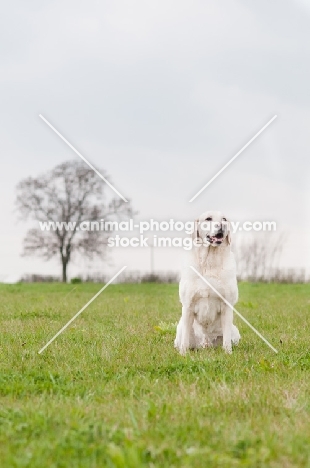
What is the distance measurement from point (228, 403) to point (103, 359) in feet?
7.51

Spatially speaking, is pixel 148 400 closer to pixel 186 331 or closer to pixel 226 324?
pixel 186 331

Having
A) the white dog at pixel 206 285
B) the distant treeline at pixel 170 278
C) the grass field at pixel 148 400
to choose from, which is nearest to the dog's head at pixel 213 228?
the white dog at pixel 206 285

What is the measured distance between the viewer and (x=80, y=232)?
2716 cm

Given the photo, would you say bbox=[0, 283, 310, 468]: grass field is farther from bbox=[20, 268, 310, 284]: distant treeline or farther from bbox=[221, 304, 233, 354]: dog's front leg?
bbox=[20, 268, 310, 284]: distant treeline

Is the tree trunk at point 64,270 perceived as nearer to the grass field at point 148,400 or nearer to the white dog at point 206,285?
the grass field at point 148,400

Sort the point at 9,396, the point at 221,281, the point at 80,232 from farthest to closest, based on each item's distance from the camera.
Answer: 1. the point at 80,232
2. the point at 221,281
3. the point at 9,396

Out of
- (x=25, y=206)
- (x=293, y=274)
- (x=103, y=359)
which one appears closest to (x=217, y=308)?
(x=103, y=359)

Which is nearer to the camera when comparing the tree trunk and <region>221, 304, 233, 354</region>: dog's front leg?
<region>221, 304, 233, 354</region>: dog's front leg

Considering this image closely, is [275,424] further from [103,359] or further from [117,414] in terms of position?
[103,359]

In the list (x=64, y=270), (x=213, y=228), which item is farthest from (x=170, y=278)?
(x=213, y=228)

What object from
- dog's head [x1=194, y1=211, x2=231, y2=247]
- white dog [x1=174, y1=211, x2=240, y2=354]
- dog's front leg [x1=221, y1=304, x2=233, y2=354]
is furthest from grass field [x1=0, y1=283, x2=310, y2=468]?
dog's head [x1=194, y1=211, x2=231, y2=247]

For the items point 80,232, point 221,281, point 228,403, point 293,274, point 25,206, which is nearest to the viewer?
point 228,403

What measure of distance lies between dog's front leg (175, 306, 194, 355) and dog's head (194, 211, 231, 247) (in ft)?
2.94

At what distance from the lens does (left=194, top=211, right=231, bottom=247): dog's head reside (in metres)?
7.27
